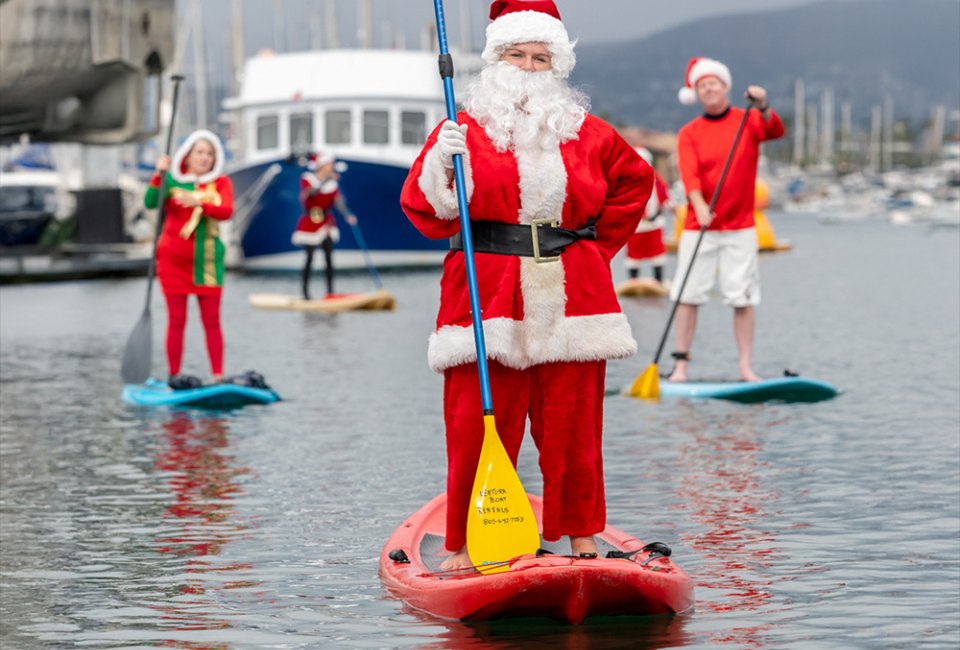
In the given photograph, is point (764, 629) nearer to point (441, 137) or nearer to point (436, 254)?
point (441, 137)

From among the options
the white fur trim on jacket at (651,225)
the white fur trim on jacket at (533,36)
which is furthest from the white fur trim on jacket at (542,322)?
the white fur trim on jacket at (651,225)

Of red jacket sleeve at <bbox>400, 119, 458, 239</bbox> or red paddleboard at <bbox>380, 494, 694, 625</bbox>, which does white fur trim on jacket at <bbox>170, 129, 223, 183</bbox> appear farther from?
red paddleboard at <bbox>380, 494, 694, 625</bbox>

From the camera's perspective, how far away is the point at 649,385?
12.0m

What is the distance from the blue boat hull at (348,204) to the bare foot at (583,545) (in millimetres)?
28686

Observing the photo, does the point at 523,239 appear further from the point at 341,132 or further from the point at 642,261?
the point at 341,132

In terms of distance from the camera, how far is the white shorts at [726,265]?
12.0 meters

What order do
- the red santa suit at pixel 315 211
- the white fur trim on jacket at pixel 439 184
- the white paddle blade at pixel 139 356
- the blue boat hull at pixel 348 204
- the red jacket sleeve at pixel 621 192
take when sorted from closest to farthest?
the white fur trim on jacket at pixel 439 184 → the red jacket sleeve at pixel 621 192 → the white paddle blade at pixel 139 356 → the red santa suit at pixel 315 211 → the blue boat hull at pixel 348 204

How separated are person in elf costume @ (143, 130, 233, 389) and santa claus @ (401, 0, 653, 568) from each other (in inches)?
237

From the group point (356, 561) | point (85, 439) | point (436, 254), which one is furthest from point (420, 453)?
point (436, 254)

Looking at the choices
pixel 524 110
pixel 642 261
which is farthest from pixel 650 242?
pixel 524 110

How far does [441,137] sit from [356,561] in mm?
1674

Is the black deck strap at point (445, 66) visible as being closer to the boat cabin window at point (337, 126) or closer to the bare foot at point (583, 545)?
the bare foot at point (583, 545)

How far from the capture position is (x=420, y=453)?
32.2 feet

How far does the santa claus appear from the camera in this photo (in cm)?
616
